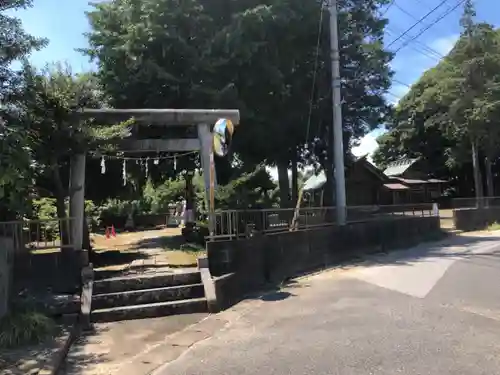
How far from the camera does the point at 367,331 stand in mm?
7094

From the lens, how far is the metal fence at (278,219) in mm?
11586

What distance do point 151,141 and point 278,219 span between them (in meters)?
3.94

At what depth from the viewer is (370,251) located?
17.2 metres

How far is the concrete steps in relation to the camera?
889 centimetres

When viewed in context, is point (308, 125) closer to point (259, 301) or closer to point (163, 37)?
point (163, 37)

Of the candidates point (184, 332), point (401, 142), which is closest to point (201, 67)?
point (184, 332)

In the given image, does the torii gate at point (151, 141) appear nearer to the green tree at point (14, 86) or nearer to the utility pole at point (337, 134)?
the green tree at point (14, 86)

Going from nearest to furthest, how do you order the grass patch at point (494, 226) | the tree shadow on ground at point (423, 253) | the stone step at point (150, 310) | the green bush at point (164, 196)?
the stone step at point (150, 310)
the tree shadow on ground at point (423, 253)
the grass patch at point (494, 226)
the green bush at point (164, 196)

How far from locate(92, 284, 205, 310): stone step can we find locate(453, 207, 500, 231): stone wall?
19438mm

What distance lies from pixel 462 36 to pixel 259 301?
30141 millimetres

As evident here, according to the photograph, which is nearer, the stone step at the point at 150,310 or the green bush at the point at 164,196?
the stone step at the point at 150,310

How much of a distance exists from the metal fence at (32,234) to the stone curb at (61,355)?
239 cm

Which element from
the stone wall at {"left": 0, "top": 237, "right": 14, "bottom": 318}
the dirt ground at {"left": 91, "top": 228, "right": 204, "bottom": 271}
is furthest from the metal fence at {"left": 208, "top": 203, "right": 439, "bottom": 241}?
the stone wall at {"left": 0, "top": 237, "right": 14, "bottom": 318}

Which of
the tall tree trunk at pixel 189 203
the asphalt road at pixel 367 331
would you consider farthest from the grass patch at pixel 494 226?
the tall tree trunk at pixel 189 203
